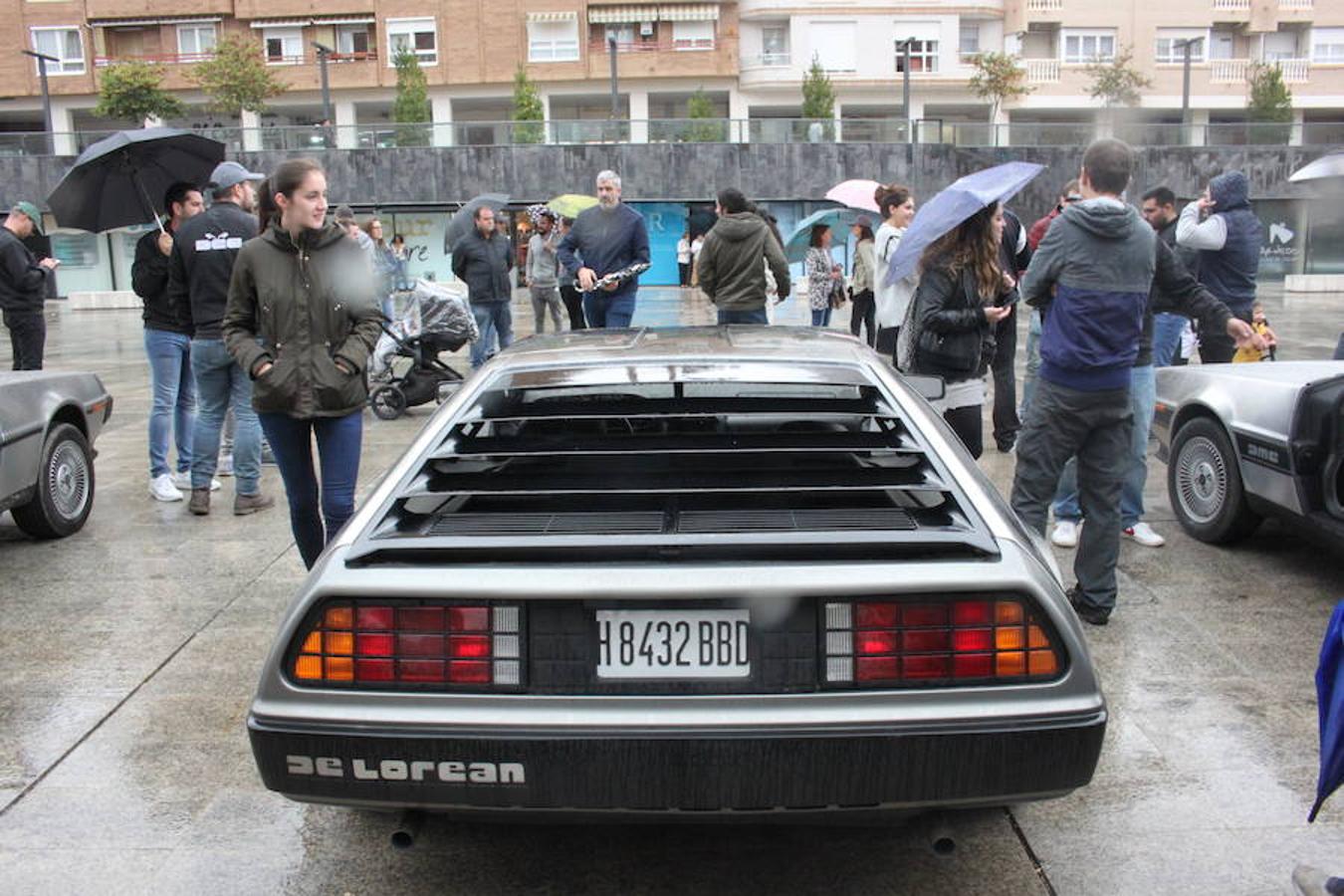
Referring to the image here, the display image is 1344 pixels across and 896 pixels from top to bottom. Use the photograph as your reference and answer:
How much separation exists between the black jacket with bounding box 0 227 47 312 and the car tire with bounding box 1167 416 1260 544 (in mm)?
7852

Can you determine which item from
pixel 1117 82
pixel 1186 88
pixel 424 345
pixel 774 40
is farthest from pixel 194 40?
pixel 424 345

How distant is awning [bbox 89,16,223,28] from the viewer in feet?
155

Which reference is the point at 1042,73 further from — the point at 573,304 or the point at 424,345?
the point at 424,345

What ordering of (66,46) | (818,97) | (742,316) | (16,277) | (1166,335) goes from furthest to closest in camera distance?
1. (66,46)
2. (818,97)
3. (16,277)
4. (742,316)
5. (1166,335)

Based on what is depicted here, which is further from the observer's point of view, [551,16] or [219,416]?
[551,16]

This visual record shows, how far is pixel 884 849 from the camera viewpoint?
316 centimetres

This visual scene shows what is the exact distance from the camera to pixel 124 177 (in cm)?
724

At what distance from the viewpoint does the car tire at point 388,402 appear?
10.2m

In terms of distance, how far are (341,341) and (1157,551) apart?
3.87m

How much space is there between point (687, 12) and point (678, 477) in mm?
46483

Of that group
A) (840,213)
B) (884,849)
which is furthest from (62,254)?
(884,849)

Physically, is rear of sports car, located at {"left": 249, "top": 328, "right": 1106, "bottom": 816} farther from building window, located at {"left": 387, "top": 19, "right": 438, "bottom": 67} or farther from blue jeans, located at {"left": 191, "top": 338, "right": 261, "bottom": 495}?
building window, located at {"left": 387, "top": 19, "right": 438, "bottom": 67}

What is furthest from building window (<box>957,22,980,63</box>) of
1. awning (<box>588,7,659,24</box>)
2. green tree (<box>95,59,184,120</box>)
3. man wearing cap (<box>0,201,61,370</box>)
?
man wearing cap (<box>0,201,61,370</box>)

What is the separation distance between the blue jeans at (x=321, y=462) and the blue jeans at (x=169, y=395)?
96.6 inches
